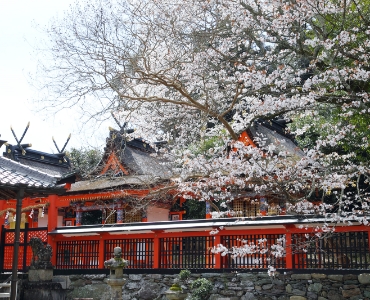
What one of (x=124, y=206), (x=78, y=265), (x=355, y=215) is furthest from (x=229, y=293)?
(x=124, y=206)

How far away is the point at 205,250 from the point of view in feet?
41.0

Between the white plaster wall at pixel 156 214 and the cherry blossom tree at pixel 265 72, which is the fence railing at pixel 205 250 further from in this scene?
the white plaster wall at pixel 156 214

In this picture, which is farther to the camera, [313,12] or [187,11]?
[187,11]

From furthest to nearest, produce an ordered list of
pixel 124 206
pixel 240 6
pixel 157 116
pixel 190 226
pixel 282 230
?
pixel 124 206, pixel 157 116, pixel 190 226, pixel 282 230, pixel 240 6

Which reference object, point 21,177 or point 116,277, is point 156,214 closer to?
point 116,277

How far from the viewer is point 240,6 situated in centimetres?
1062

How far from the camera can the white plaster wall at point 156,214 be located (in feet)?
69.6

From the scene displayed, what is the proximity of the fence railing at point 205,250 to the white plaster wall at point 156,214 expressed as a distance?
21.1ft

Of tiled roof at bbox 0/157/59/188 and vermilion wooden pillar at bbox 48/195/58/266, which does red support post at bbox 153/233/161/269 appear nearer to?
vermilion wooden pillar at bbox 48/195/58/266

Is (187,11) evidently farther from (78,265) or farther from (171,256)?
(78,265)

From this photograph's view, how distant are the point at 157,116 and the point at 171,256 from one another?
3.82 metres

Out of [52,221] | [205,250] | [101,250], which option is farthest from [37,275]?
[205,250]

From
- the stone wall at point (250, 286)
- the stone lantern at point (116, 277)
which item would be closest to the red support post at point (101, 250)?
the stone wall at point (250, 286)

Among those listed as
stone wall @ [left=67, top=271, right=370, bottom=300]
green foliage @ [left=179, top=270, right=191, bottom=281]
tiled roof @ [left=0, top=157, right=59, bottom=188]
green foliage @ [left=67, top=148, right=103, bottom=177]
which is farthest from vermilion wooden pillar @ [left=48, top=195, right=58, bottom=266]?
green foliage @ [left=67, top=148, right=103, bottom=177]
